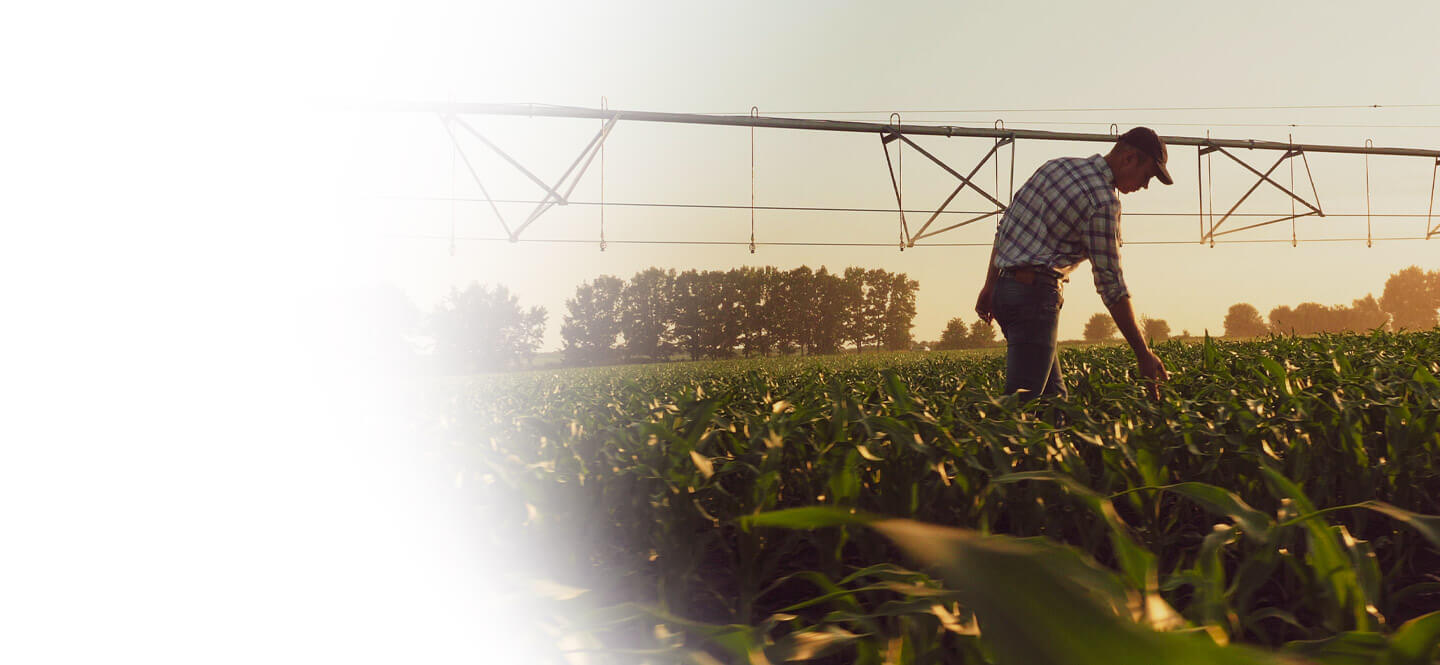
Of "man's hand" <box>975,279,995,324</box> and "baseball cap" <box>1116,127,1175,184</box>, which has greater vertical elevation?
"baseball cap" <box>1116,127,1175,184</box>

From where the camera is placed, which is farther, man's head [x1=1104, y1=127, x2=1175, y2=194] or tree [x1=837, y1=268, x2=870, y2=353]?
tree [x1=837, y1=268, x2=870, y2=353]

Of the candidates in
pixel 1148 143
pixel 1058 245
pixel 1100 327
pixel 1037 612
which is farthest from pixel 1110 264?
pixel 1100 327

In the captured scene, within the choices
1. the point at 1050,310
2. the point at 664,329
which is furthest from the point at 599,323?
the point at 1050,310

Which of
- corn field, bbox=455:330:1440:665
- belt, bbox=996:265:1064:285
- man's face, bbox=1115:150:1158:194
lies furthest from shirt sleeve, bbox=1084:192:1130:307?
corn field, bbox=455:330:1440:665

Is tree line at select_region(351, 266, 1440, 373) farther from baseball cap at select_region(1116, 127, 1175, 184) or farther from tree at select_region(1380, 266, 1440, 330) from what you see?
baseball cap at select_region(1116, 127, 1175, 184)

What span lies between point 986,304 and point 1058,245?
0.74 meters

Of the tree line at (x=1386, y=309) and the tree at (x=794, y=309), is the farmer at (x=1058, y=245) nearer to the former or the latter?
the tree at (x=794, y=309)

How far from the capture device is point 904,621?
115 cm

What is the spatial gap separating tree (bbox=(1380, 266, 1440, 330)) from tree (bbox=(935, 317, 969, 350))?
55.7 metres

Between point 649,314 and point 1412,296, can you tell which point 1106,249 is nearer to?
point 649,314

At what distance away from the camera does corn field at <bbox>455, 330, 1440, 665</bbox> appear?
100cm

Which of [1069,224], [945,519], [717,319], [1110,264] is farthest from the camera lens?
[717,319]

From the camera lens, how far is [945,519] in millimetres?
1846

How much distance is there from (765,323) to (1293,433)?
80111 mm
